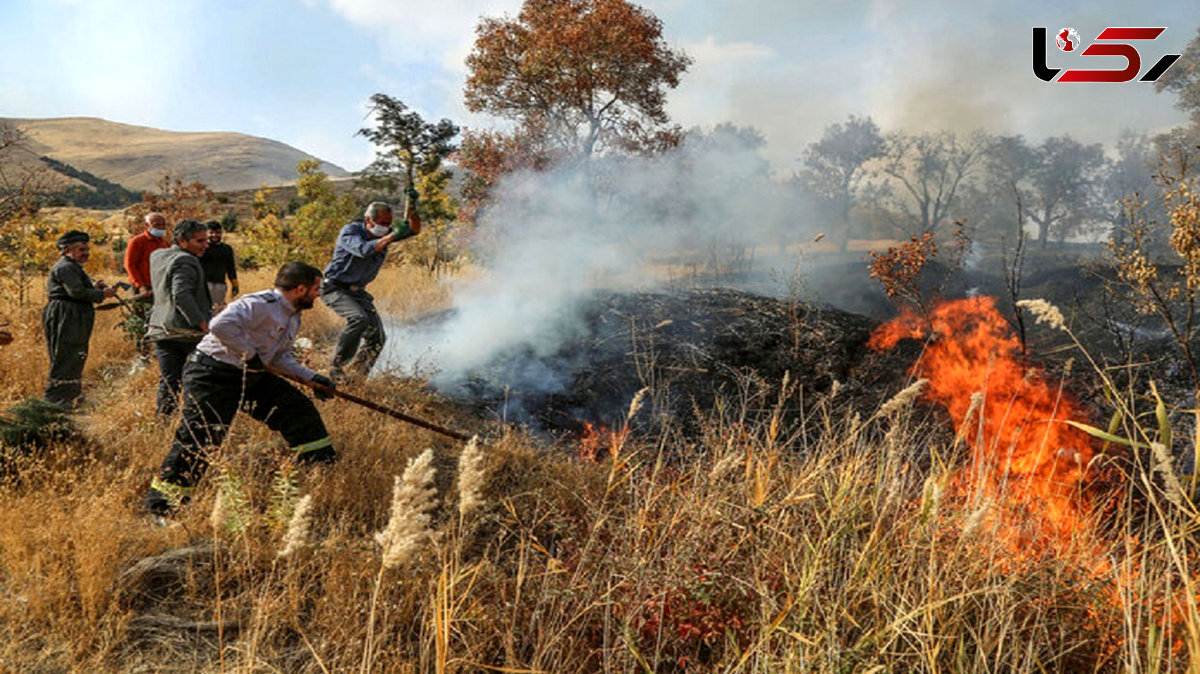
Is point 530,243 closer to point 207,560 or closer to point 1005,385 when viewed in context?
point 1005,385

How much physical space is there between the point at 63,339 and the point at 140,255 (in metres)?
1.34

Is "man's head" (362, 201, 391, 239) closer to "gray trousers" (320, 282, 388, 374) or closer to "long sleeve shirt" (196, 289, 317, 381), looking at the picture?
"gray trousers" (320, 282, 388, 374)

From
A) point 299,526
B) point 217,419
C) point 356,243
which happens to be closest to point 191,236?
point 356,243

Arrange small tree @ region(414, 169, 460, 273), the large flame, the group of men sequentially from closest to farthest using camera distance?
the group of men
the large flame
small tree @ region(414, 169, 460, 273)

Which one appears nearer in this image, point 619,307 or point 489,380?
point 489,380

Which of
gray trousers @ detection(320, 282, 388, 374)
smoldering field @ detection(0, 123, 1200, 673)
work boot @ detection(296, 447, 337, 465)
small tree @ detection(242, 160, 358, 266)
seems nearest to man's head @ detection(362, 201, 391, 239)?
gray trousers @ detection(320, 282, 388, 374)

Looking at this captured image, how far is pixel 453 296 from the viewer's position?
9.51 metres

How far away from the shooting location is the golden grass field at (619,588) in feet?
5.54

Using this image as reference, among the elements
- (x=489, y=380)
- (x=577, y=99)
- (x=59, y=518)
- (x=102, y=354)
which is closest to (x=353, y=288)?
(x=489, y=380)

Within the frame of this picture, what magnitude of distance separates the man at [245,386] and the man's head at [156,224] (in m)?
3.21

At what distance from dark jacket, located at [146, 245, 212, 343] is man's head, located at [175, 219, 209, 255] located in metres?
0.05

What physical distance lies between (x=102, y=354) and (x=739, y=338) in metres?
7.78

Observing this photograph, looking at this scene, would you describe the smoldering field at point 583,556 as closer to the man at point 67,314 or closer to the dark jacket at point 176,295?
the man at point 67,314

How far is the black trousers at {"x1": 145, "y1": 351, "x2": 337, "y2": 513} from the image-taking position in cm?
305
